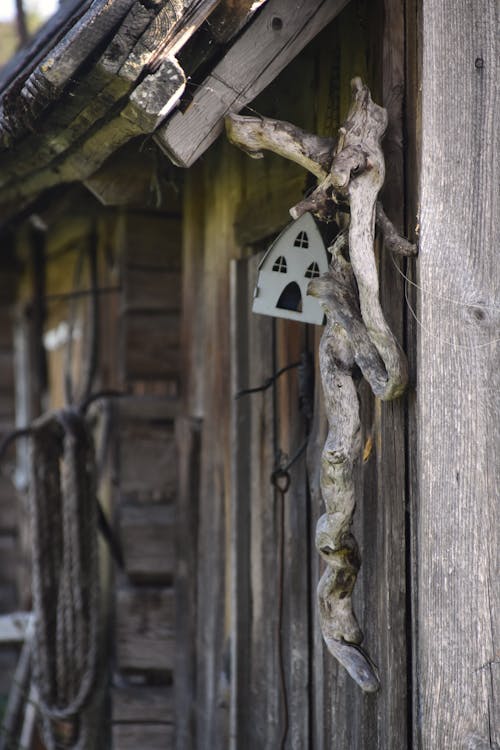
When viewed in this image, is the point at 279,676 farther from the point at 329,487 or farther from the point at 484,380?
the point at 484,380

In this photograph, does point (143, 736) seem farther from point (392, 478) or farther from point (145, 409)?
point (392, 478)

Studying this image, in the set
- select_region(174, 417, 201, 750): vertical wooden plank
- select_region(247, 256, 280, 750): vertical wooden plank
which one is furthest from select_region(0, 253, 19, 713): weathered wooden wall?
select_region(247, 256, 280, 750): vertical wooden plank

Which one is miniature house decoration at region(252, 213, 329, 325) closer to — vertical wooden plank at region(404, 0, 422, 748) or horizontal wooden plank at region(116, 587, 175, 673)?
vertical wooden plank at region(404, 0, 422, 748)

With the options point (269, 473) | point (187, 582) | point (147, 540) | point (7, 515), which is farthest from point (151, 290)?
point (7, 515)

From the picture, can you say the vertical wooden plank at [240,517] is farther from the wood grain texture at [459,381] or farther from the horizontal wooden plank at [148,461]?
the wood grain texture at [459,381]

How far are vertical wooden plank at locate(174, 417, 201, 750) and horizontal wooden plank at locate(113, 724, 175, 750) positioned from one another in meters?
0.25

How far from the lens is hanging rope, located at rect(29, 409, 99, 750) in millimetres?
4211

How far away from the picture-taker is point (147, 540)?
4.39 metres

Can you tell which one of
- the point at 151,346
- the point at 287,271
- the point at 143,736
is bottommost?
the point at 143,736

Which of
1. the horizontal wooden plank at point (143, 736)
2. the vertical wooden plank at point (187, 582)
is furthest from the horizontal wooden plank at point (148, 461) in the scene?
the horizontal wooden plank at point (143, 736)

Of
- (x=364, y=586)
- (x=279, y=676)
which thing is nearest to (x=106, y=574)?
(x=279, y=676)

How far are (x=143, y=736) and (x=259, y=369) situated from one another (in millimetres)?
2053

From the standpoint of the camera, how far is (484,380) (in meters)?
2.01

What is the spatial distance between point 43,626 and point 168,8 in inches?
120
